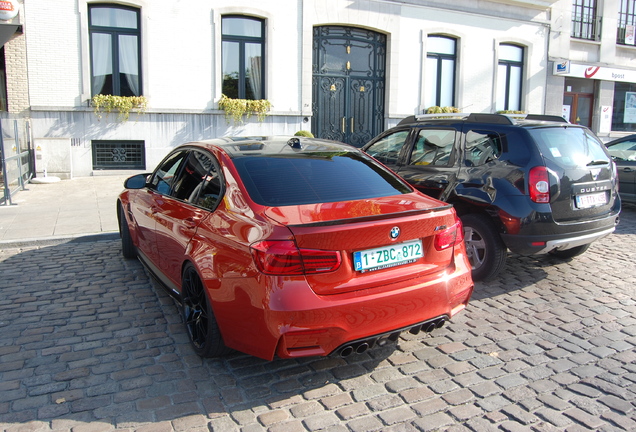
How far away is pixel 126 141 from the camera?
14.1 meters

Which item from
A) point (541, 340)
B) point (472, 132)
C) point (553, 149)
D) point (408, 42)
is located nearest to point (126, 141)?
point (408, 42)

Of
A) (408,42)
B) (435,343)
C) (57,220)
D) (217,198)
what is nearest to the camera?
(217,198)

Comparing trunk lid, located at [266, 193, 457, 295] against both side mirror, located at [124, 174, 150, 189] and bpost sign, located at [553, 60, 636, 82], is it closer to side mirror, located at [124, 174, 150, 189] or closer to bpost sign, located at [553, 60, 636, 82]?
side mirror, located at [124, 174, 150, 189]

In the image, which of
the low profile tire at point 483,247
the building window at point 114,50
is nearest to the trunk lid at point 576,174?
the low profile tire at point 483,247

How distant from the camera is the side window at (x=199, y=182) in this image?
3959mm

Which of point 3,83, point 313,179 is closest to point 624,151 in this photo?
point 313,179

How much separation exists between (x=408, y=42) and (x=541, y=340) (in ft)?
47.4

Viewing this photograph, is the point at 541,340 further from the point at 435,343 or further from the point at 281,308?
the point at 281,308

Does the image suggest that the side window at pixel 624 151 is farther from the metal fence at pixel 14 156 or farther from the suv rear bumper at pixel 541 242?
the metal fence at pixel 14 156

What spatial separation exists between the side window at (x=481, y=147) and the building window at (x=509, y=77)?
1447 centimetres

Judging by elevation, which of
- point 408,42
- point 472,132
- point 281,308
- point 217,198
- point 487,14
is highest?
point 487,14

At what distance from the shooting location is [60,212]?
9.21 meters

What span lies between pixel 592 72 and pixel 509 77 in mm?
4242

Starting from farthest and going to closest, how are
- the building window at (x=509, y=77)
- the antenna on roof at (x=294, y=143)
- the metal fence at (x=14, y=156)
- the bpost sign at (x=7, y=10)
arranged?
the building window at (x=509, y=77) < the bpost sign at (x=7, y=10) < the metal fence at (x=14, y=156) < the antenna on roof at (x=294, y=143)
